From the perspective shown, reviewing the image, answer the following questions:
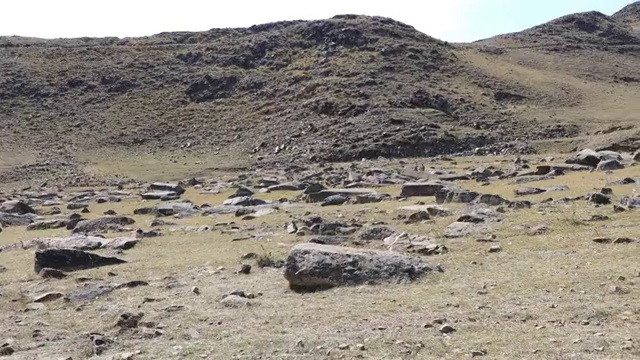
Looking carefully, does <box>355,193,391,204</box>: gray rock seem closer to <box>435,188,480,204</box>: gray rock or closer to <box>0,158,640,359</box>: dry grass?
<box>435,188,480,204</box>: gray rock

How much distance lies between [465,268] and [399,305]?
2637 millimetres

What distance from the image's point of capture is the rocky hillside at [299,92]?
58906mm

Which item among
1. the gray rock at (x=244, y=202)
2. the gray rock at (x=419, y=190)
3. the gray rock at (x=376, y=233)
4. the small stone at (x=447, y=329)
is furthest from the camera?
the gray rock at (x=244, y=202)

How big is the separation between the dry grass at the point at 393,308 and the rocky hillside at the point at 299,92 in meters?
39.5

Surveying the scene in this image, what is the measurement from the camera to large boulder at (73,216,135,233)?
2397 cm

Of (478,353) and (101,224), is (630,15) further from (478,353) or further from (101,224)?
(478,353)

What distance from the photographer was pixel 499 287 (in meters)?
11.4

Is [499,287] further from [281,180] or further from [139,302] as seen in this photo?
[281,180]

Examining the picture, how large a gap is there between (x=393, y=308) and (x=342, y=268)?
1.88 m

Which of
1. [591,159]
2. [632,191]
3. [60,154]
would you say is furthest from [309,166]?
[632,191]

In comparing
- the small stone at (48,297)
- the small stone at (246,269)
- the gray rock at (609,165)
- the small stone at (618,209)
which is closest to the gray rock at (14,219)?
the small stone at (48,297)

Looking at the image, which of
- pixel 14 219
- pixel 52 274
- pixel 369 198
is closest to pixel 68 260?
pixel 52 274

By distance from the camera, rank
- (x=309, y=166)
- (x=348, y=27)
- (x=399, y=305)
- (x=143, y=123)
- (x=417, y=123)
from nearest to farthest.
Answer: (x=399, y=305)
(x=309, y=166)
(x=417, y=123)
(x=143, y=123)
(x=348, y=27)

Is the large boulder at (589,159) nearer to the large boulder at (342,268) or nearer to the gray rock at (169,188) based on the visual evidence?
the gray rock at (169,188)
